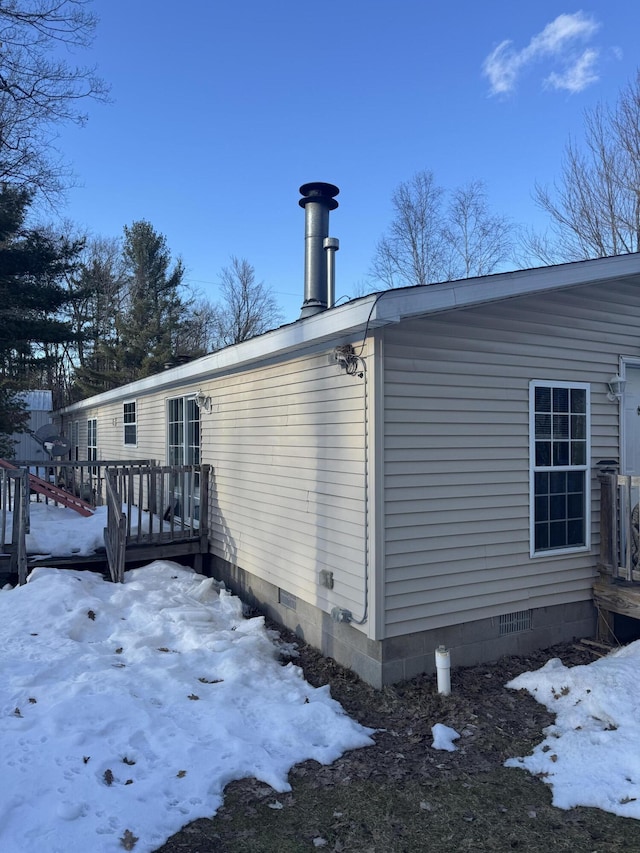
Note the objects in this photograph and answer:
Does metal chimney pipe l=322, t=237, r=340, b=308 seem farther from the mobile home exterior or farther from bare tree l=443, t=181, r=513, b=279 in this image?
bare tree l=443, t=181, r=513, b=279

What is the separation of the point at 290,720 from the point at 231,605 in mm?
2417

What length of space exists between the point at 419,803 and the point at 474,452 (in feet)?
8.90

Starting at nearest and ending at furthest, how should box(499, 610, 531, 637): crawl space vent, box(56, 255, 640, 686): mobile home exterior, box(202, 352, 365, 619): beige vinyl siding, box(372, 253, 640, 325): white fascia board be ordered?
box(372, 253, 640, 325): white fascia board → box(56, 255, 640, 686): mobile home exterior → box(202, 352, 365, 619): beige vinyl siding → box(499, 610, 531, 637): crawl space vent

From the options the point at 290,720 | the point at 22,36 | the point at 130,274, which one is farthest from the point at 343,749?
the point at 130,274

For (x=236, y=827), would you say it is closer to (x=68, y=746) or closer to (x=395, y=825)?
(x=395, y=825)

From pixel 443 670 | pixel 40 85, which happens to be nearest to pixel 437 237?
pixel 40 85

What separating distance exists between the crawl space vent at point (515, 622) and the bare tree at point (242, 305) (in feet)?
95.3

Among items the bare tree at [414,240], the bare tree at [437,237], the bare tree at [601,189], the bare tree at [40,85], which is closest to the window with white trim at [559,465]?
the bare tree at [40,85]

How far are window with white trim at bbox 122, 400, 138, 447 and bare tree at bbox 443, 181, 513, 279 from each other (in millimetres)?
15114

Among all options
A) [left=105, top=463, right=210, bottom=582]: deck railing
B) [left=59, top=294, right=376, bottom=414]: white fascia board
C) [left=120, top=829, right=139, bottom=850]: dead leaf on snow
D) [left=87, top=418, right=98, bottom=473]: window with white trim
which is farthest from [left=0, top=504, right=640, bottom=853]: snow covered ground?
[left=87, top=418, right=98, bottom=473]: window with white trim

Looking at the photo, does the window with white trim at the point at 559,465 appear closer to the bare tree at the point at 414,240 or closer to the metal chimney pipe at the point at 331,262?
the metal chimney pipe at the point at 331,262

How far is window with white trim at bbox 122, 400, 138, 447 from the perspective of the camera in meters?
12.3

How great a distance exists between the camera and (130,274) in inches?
1110

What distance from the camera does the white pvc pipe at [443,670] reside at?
4344 mm
